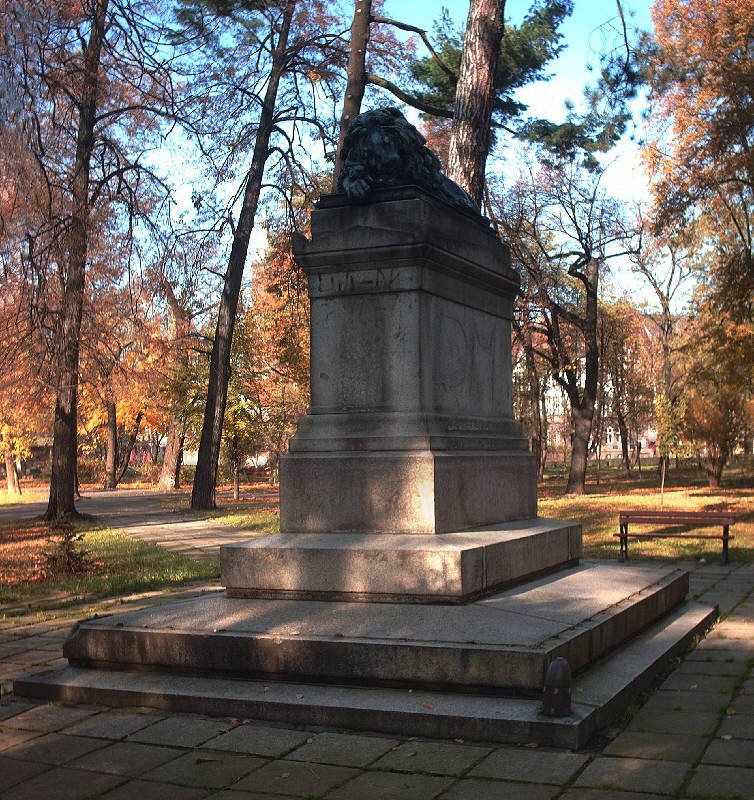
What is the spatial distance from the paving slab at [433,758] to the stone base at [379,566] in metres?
1.42

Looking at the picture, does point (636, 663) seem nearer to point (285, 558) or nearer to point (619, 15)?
point (285, 558)

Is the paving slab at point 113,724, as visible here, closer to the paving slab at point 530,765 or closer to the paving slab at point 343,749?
the paving slab at point 343,749

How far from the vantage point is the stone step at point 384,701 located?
15.4 ft

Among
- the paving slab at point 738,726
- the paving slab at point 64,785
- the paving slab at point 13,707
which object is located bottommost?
the paving slab at point 64,785

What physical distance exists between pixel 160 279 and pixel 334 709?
1219 cm

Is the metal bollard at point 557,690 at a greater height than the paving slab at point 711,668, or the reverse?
the metal bollard at point 557,690

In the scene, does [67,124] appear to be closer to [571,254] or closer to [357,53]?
[357,53]

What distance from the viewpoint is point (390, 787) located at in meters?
4.13

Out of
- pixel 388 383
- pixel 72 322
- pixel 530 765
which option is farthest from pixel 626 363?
pixel 530 765

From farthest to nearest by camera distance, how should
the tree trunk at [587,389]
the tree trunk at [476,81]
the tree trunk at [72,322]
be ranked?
the tree trunk at [587,389] → the tree trunk at [72,322] → the tree trunk at [476,81]

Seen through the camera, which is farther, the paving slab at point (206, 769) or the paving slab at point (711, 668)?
the paving slab at point (711, 668)

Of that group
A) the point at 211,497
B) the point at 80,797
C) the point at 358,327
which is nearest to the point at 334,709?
the point at 80,797

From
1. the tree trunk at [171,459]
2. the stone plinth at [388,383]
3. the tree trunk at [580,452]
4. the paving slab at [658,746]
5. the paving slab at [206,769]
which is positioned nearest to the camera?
the paving slab at [206,769]

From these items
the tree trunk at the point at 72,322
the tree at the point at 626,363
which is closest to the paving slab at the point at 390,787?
the tree trunk at the point at 72,322
